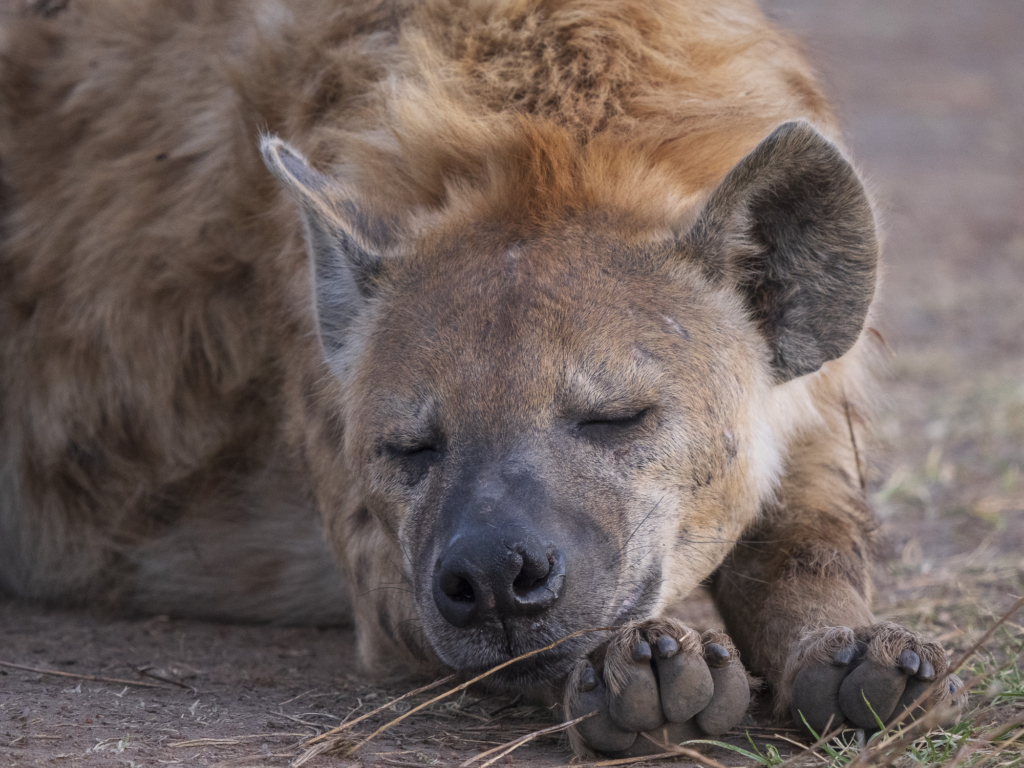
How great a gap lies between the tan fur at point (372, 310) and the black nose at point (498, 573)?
15cm

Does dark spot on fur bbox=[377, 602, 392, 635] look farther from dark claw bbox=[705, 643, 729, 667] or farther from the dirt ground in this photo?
dark claw bbox=[705, 643, 729, 667]

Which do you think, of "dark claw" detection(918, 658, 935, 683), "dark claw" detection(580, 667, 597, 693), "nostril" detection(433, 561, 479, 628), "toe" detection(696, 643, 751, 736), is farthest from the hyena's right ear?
"dark claw" detection(918, 658, 935, 683)

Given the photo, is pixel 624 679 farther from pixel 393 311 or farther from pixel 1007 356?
pixel 1007 356

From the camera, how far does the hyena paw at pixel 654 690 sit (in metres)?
1.78

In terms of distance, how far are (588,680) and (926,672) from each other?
0.51 meters

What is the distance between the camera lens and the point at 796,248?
2.14 metres

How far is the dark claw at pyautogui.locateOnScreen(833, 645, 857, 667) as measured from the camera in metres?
1.87

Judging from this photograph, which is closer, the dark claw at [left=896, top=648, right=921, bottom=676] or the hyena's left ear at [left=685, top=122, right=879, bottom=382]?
the dark claw at [left=896, top=648, right=921, bottom=676]

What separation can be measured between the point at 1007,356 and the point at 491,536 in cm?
418

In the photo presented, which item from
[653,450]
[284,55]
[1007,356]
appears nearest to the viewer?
[653,450]

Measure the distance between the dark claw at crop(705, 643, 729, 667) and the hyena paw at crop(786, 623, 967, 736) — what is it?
172 mm

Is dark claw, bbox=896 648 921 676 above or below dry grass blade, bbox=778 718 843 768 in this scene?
above

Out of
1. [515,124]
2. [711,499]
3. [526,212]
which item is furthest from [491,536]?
[515,124]

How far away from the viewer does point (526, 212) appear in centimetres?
213
